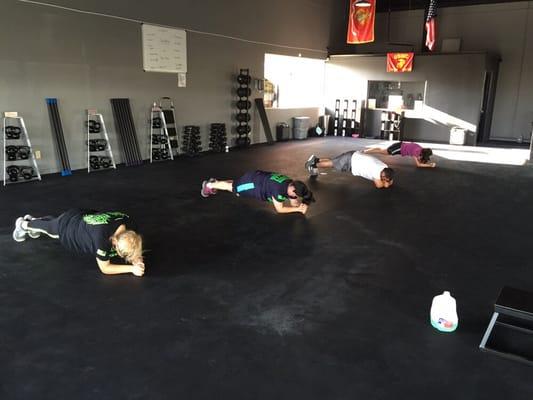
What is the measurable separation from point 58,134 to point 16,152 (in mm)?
715

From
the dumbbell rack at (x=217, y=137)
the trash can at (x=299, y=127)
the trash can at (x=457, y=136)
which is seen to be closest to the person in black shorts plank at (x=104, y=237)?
the dumbbell rack at (x=217, y=137)

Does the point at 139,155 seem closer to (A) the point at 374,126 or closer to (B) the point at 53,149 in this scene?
(B) the point at 53,149

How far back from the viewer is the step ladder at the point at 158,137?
8.61 metres

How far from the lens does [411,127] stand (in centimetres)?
1302

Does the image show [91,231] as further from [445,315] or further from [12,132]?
[12,132]

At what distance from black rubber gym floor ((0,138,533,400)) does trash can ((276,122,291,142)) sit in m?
6.59

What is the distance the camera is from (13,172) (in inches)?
257

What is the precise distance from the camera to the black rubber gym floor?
7.52 feet

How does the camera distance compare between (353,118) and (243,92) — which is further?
(353,118)

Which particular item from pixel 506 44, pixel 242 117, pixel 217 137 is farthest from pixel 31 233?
pixel 506 44

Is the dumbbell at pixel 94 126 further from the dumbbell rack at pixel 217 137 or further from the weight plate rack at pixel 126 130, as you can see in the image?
the dumbbell rack at pixel 217 137

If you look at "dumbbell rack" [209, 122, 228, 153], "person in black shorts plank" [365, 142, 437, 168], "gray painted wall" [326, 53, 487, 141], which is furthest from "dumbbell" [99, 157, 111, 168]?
"gray painted wall" [326, 53, 487, 141]

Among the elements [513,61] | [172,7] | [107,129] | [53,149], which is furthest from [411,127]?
[53,149]

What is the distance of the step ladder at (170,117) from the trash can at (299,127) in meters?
4.47
